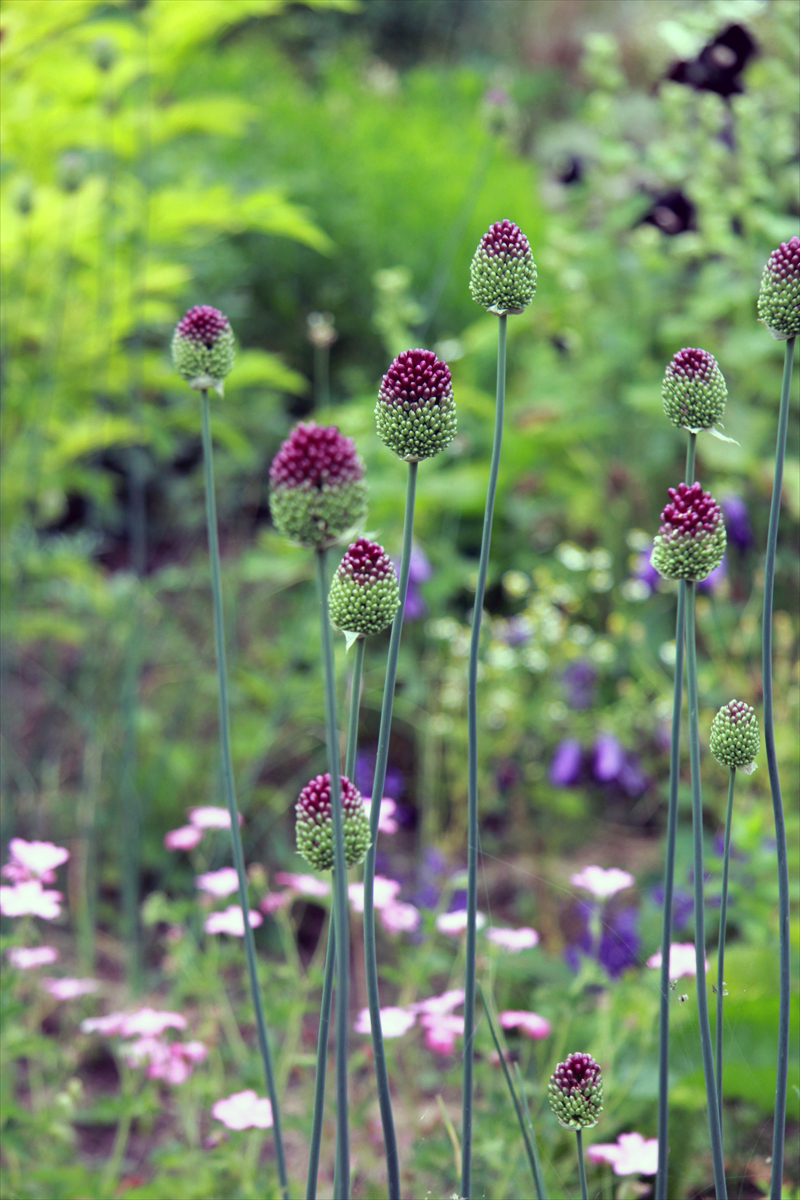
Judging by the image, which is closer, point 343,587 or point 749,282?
point 343,587

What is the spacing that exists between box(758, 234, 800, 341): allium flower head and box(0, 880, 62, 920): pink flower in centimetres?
87

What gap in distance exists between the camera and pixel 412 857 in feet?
8.18

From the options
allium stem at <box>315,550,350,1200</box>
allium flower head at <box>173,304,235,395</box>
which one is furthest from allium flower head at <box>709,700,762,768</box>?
allium flower head at <box>173,304,235,395</box>

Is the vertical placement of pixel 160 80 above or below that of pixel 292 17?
below

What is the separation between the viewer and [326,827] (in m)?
0.67

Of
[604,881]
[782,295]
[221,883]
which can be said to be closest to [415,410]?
[782,295]

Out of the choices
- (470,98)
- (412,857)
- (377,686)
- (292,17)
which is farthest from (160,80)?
(292,17)

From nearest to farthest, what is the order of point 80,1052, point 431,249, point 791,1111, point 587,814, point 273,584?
point 791,1111 → point 80,1052 → point 587,814 → point 273,584 → point 431,249

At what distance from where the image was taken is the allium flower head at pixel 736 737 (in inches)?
28.2

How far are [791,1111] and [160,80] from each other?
2.37m

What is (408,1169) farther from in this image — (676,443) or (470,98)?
(470,98)

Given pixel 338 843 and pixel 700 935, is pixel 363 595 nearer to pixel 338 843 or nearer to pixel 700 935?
pixel 338 843

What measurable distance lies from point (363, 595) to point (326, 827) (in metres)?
0.14

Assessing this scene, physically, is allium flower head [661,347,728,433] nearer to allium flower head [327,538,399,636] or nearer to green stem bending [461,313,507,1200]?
green stem bending [461,313,507,1200]
